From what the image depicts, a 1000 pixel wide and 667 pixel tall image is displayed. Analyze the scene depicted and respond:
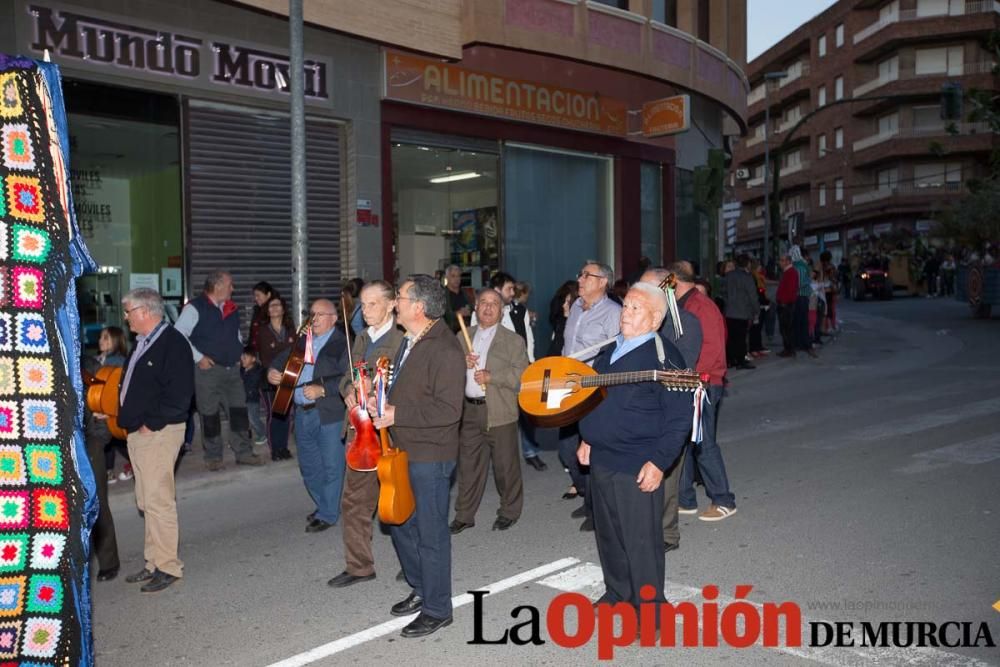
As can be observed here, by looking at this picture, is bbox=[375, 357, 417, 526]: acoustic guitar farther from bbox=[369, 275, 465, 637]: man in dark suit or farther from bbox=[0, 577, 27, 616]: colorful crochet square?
bbox=[0, 577, 27, 616]: colorful crochet square

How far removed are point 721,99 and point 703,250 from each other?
435 centimetres

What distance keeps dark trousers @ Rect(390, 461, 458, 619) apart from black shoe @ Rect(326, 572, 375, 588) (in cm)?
95

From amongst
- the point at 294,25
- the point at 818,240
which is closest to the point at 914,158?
the point at 818,240

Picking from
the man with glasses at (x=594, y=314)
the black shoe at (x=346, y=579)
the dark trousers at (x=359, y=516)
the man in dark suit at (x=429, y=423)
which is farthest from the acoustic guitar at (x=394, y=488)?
the man with glasses at (x=594, y=314)

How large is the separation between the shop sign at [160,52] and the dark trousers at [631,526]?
335 inches

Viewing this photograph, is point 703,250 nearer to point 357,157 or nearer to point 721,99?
point 721,99

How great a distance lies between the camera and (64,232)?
3918 mm

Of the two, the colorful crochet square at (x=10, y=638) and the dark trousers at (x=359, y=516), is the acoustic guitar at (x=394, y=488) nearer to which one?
the dark trousers at (x=359, y=516)

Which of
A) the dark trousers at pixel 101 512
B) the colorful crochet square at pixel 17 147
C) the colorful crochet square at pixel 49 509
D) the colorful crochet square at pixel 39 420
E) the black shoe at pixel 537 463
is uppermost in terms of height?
the colorful crochet square at pixel 17 147

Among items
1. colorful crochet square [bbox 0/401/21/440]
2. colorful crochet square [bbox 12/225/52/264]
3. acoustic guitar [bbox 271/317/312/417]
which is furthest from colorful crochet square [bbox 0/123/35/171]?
acoustic guitar [bbox 271/317/312/417]

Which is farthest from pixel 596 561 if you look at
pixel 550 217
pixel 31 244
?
pixel 550 217

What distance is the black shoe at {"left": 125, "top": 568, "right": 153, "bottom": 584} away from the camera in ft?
19.8

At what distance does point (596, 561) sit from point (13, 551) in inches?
139

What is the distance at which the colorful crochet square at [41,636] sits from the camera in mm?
3814
